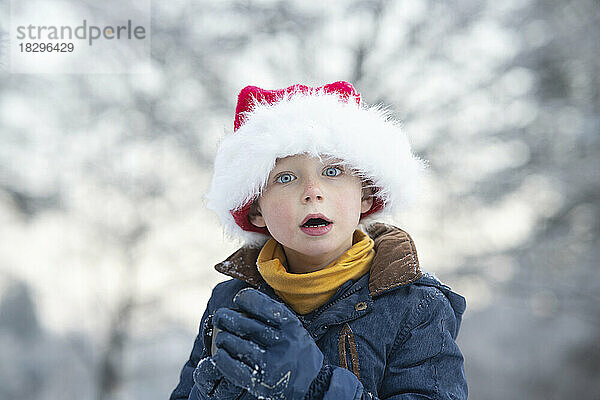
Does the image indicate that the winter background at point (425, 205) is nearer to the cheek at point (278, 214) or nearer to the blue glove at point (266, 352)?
the cheek at point (278, 214)

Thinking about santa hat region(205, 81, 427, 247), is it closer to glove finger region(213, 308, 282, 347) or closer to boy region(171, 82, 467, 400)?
boy region(171, 82, 467, 400)

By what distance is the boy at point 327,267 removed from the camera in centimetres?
76

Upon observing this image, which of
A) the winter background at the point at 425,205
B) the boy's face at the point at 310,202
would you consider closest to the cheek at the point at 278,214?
the boy's face at the point at 310,202

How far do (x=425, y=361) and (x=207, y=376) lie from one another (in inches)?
12.7

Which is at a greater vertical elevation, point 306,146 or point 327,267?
point 306,146

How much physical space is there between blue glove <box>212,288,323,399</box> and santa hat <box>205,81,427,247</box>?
26cm

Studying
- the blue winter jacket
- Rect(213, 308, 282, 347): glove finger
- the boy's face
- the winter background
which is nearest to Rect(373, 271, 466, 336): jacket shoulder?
the blue winter jacket

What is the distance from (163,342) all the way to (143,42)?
172 centimetres

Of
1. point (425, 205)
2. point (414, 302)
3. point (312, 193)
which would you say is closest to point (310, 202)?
point (312, 193)

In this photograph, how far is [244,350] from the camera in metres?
0.72

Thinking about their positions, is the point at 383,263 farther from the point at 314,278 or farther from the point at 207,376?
the point at 207,376

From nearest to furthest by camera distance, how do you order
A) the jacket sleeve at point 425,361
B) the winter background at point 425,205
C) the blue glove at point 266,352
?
1. the blue glove at point 266,352
2. the jacket sleeve at point 425,361
3. the winter background at point 425,205

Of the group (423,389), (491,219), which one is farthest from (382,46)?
(423,389)

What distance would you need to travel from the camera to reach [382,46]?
3.40 m
